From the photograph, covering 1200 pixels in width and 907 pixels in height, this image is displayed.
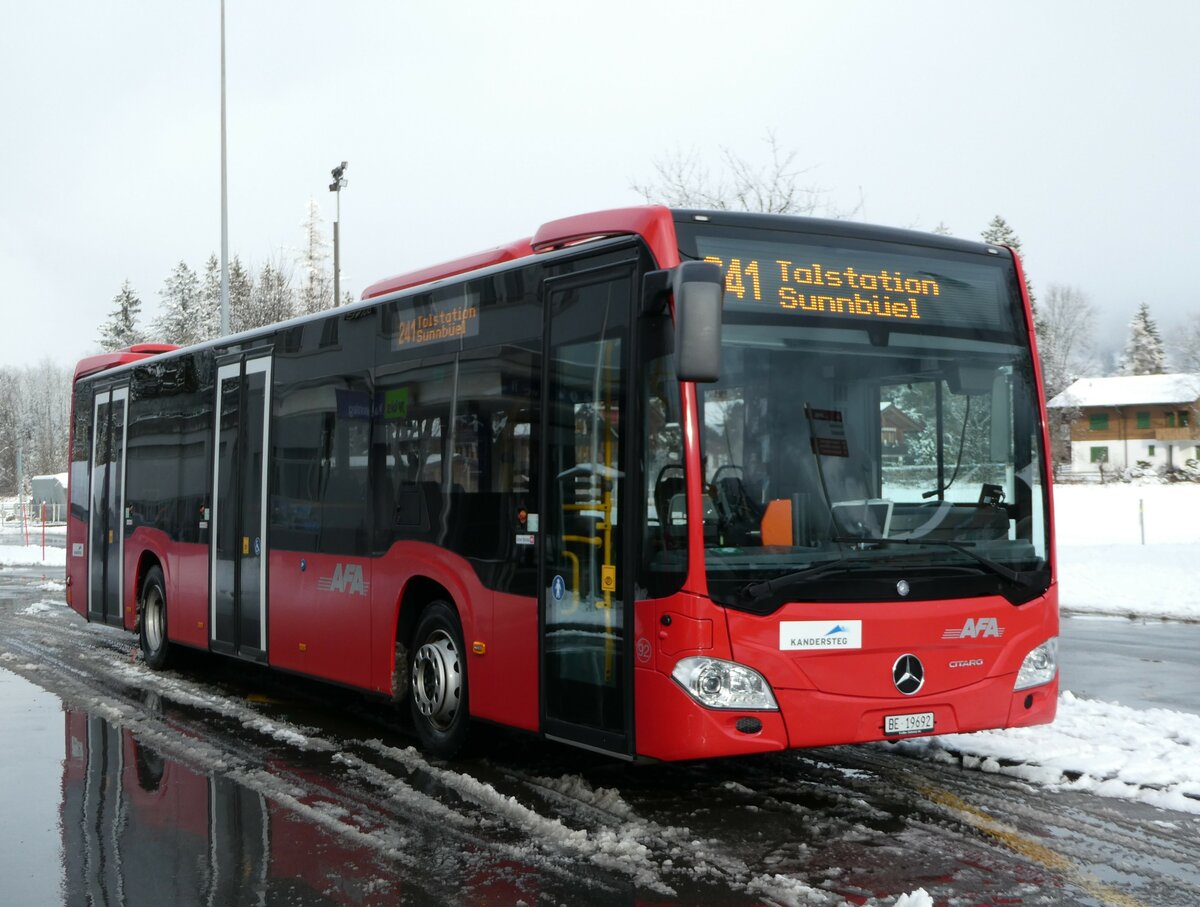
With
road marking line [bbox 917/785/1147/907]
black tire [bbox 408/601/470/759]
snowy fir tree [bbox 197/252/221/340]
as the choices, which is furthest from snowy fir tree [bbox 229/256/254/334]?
road marking line [bbox 917/785/1147/907]

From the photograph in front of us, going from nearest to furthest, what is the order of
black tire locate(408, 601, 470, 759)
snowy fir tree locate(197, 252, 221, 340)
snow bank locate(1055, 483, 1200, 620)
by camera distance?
black tire locate(408, 601, 470, 759)
snow bank locate(1055, 483, 1200, 620)
snowy fir tree locate(197, 252, 221, 340)

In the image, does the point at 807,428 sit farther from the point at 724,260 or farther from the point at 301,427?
the point at 301,427

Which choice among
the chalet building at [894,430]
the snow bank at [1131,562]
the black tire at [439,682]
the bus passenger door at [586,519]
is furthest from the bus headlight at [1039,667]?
the snow bank at [1131,562]

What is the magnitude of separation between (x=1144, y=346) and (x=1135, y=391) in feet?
95.9

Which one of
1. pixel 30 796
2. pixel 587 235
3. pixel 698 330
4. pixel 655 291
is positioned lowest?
pixel 30 796

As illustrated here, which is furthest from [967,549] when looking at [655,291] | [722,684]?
[655,291]

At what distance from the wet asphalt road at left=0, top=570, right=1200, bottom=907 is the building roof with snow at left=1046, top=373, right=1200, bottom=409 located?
3232 inches

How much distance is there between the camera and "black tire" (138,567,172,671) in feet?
41.9

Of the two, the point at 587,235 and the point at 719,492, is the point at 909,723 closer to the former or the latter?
the point at 719,492

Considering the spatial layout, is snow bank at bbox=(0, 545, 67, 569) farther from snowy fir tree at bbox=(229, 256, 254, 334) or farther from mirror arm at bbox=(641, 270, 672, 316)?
mirror arm at bbox=(641, 270, 672, 316)

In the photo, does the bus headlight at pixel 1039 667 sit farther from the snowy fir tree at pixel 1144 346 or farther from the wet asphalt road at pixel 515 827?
the snowy fir tree at pixel 1144 346

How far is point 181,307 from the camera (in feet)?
282

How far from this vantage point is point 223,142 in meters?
27.7

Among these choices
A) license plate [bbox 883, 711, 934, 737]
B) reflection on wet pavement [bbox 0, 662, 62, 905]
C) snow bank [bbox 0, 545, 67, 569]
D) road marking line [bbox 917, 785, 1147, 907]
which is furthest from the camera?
snow bank [bbox 0, 545, 67, 569]
